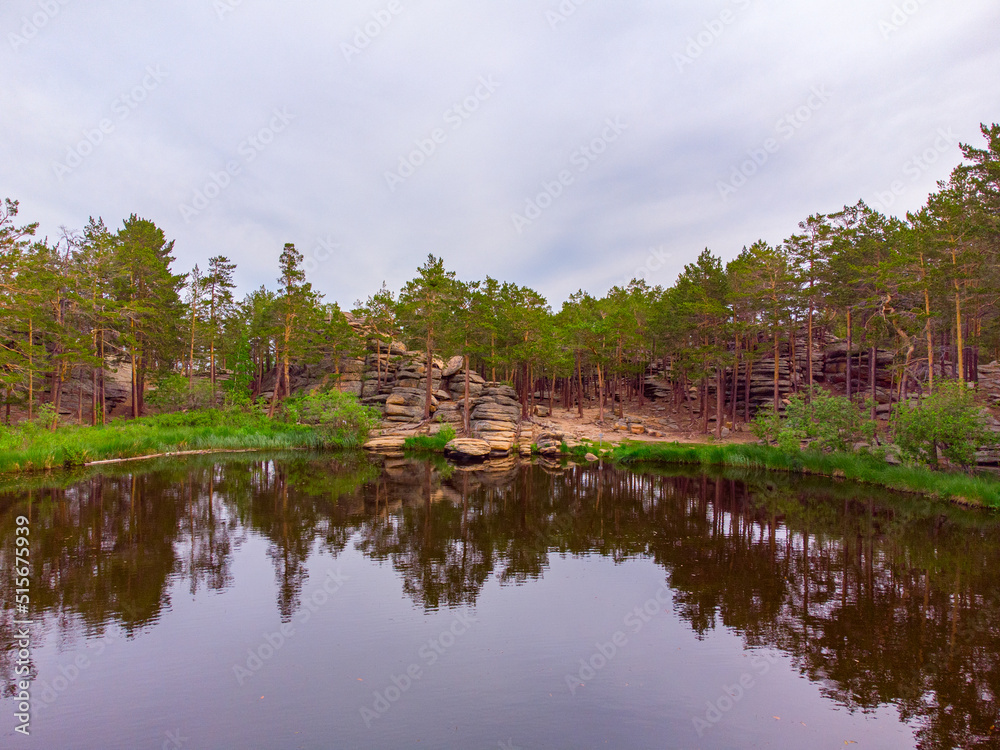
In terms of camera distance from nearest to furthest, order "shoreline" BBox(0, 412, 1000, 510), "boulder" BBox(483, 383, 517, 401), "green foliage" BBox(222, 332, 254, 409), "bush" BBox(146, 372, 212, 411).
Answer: "shoreline" BBox(0, 412, 1000, 510)
"bush" BBox(146, 372, 212, 411)
"boulder" BBox(483, 383, 517, 401)
"green foliage" BBox(222, 332, 254, 409)

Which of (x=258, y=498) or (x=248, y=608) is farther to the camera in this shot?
(x=258, y=498)

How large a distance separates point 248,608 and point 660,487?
21.4 m

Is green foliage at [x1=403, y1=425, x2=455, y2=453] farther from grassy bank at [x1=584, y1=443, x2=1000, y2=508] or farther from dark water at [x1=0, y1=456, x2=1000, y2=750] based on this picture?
dark water at [x1=0, y1=456, x2=1000, y2=750]

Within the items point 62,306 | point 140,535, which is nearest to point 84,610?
point 140,535

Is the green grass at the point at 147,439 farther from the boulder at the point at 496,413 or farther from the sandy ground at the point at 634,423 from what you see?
the sandy ground at the point at 634,423

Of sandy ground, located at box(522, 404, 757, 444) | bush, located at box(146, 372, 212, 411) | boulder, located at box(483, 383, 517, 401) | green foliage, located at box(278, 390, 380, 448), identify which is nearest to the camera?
green foliage, located at box(278, 390, 380, 448)

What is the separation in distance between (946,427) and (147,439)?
45.0 meters

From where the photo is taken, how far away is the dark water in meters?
7.09

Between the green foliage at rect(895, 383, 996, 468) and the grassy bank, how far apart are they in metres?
1.05

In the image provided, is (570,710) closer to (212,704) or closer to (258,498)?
(212,704)

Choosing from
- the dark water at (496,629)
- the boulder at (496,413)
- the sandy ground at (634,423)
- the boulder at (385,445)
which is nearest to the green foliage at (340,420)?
the boulder at (385,445)

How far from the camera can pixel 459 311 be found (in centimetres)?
4709

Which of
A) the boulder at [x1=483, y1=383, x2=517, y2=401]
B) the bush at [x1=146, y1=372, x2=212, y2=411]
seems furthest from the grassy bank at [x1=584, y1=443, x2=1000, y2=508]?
the bush at [x1=146, y1=372, x2=212, y2=411]

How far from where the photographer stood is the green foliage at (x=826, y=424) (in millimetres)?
28156
